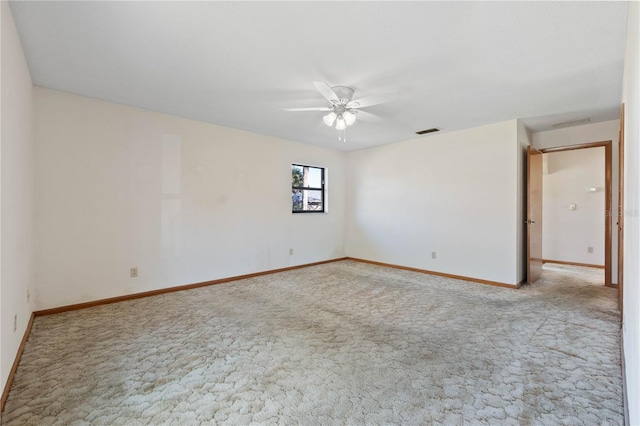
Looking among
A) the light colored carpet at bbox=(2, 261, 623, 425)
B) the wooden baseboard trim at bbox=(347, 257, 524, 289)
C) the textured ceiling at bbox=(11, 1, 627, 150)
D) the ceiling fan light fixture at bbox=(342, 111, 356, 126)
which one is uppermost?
the textured ceiling at bbox=(11, 1, 627, 150)

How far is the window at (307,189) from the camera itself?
5656 millimetres

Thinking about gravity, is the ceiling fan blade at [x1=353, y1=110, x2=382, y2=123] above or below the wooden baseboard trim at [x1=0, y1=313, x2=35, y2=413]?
above

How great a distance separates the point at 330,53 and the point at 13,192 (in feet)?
8.40

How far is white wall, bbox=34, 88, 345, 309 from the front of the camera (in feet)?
10.5

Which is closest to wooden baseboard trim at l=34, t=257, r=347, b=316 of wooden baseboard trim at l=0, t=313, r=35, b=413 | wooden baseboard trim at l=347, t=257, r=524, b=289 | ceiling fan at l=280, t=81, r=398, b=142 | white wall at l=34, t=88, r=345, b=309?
white wall at l=34, t=88, r=345, b=309

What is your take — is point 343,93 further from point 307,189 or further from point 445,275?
point 445,275

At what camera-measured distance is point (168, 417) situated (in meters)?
1.60

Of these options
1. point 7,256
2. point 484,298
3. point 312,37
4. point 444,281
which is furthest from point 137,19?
point 444,281

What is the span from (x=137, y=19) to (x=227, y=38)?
573mm

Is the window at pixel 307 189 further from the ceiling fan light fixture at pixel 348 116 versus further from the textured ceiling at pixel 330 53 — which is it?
the ceiling fan light fixture at pixel 348 116

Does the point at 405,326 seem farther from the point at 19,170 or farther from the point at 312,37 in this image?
the point at 19,170

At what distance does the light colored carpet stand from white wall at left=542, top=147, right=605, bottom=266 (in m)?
2.60

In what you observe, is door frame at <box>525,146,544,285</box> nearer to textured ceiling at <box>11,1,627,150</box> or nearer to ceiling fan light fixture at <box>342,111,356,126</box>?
textured ceiling at <box>11,1,627,150</box>

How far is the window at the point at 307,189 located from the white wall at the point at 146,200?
27cm
